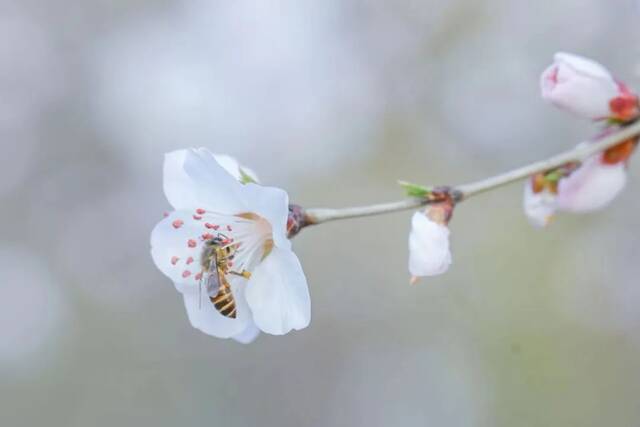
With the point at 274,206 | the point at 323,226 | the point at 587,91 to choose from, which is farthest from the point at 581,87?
the point at 323,226

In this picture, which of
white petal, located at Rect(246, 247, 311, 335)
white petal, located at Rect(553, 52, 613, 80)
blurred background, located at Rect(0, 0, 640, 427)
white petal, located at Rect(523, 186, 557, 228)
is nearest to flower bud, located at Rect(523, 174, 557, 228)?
white petal, located at Rect(523, 186, 557, 228)

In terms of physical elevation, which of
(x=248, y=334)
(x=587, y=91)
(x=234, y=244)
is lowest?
(x=248, y=334)

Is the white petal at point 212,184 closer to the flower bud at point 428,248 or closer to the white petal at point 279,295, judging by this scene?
the white petal at point 279,295

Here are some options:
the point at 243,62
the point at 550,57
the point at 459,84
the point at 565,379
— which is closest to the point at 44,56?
the point at 243,62

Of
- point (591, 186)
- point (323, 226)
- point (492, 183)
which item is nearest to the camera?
point (492, 183)

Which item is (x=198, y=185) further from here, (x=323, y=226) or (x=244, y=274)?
(x=323, y=226)

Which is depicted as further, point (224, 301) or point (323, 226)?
point (323, 226)

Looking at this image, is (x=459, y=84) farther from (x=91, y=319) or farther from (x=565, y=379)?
(x=91, y=319)

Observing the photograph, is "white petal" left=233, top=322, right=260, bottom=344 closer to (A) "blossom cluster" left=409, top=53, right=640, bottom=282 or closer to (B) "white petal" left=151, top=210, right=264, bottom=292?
(B) "white petal" left=151, top=210, right=264, bottom=292

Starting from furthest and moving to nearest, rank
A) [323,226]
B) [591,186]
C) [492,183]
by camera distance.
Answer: [323,226], [591,186], [492,183]
